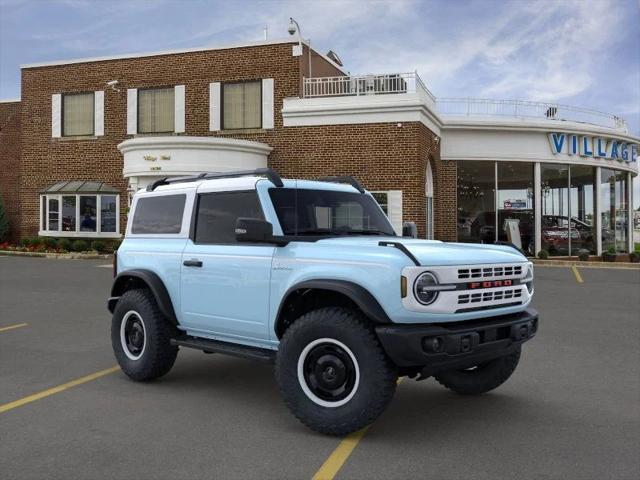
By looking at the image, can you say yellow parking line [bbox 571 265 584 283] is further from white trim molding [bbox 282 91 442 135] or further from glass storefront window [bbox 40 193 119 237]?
glass storefront window [bbox 40 193 119 237]

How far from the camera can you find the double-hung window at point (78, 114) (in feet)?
86.6

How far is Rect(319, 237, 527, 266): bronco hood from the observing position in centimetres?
450

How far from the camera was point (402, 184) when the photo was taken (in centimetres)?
2136

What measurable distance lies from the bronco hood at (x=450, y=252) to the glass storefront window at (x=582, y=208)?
72.4ft

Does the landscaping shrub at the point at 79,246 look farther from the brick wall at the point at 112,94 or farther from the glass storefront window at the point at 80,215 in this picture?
the brick wall at the point at 112,94

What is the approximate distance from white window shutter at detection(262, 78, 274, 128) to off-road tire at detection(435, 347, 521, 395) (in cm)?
1861

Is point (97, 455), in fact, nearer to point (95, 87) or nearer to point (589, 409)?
point (589, 409)

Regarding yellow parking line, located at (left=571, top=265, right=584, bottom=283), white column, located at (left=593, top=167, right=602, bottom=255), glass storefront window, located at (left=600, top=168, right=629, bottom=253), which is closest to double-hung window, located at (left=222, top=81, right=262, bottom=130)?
yellow parking line, located at (left=571, top=265, right=584, bottom=283)

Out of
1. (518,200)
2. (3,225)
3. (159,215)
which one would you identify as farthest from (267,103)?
Result: (159,215)

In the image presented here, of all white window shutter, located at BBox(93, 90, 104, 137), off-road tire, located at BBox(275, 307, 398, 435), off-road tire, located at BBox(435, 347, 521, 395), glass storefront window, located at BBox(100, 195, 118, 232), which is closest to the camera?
off-road tire, located at BBox(275, 307, 398, 435)

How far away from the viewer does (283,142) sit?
2311cm

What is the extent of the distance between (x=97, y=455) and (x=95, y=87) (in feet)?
80.5

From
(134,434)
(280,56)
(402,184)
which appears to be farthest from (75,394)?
(280,56)

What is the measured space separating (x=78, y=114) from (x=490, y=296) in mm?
25292
